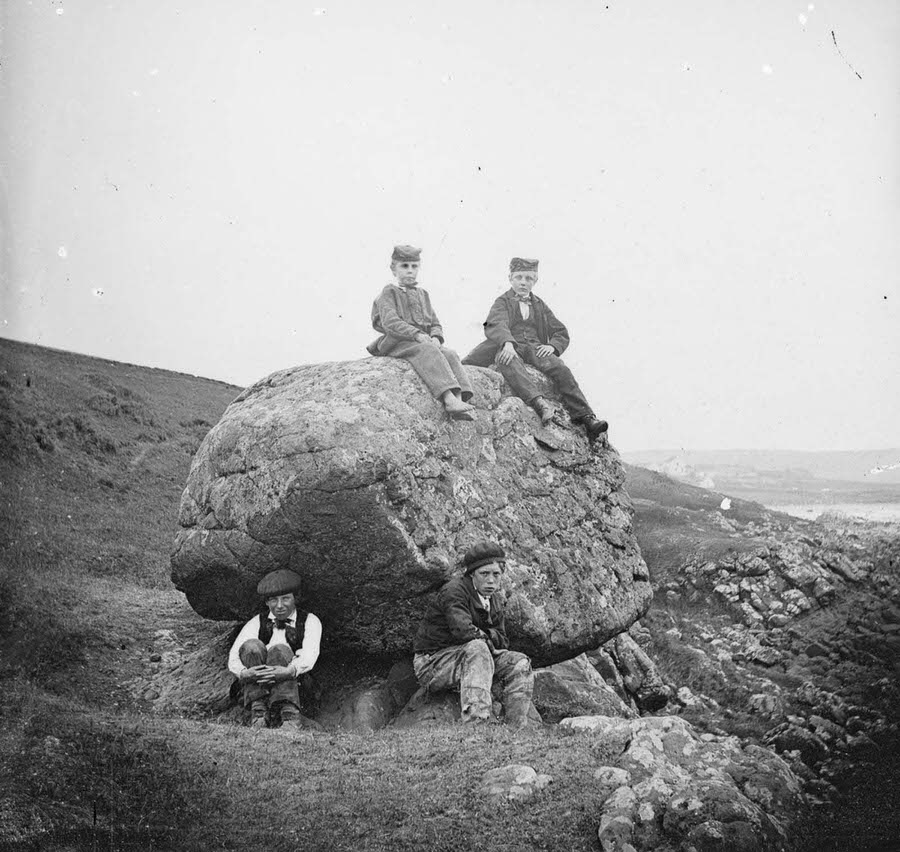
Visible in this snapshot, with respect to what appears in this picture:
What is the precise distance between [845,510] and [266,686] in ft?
81.0

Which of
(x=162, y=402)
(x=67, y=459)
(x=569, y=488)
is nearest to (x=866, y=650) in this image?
(x=569, y=488)

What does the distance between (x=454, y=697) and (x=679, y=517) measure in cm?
1671

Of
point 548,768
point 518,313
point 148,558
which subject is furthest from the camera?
point 148,558

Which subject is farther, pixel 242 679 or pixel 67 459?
pixel 67 459

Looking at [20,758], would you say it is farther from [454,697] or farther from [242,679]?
[454,697]

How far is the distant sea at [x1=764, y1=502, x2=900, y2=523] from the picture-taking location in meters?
25.8

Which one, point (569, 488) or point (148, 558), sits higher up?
point (569, 488)

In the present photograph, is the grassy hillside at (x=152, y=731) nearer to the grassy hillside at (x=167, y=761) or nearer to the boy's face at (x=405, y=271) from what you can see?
the grassy hillside at (x=167, y=761)

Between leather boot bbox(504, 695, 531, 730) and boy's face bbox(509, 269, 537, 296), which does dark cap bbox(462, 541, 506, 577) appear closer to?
leather boot bbox(504, 695, 531, 730)

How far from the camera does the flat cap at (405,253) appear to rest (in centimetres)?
1417

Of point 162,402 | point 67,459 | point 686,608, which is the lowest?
point 686,608

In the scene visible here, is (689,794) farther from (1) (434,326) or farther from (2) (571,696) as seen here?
(1) (434,326)

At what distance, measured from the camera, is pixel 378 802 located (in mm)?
7102

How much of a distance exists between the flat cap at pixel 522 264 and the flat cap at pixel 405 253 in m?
2.36
